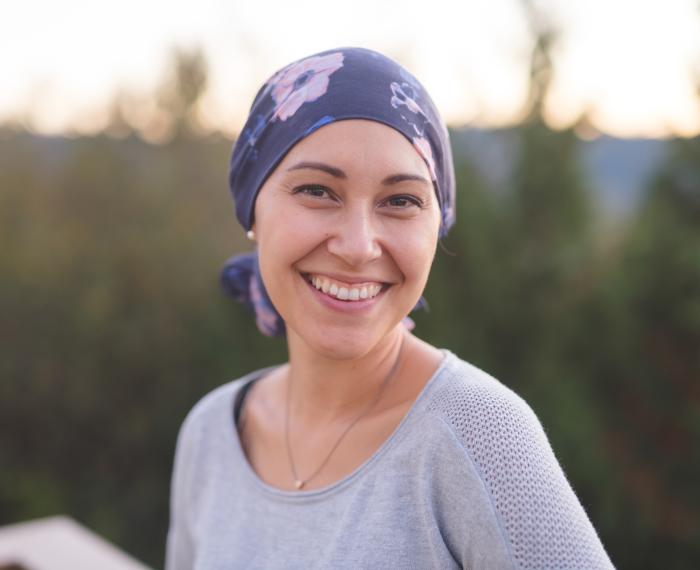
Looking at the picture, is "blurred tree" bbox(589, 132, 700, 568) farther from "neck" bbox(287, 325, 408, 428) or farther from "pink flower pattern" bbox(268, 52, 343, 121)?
"pink flower pattern" bbox(268, 52, 343, 121)

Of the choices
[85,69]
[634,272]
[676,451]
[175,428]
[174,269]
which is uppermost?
[85,69]

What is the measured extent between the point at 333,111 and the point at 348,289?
29 cm

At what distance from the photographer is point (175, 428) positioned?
20.6 ft

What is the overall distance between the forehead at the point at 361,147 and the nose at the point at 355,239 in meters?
0.08

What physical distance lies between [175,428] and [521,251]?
3138 millimetres

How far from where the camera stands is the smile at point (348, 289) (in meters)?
1.26

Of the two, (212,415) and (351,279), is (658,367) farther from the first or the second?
(351,279)

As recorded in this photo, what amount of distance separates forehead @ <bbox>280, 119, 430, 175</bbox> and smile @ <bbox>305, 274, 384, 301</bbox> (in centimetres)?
19

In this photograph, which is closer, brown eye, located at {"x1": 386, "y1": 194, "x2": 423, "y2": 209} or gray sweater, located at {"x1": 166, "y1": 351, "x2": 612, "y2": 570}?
gray sweater, located at {"x1": 166, "y1": 351, "x2": 612, "y2": 570}

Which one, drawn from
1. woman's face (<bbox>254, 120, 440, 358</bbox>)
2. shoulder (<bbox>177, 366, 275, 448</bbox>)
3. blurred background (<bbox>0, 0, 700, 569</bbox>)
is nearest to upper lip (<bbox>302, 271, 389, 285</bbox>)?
woman's face (<bbox>254, 120, 440, 358</bbox>)

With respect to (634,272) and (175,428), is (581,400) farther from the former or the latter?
(175,428)

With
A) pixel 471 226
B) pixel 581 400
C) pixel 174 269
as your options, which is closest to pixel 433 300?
pixel 471 226

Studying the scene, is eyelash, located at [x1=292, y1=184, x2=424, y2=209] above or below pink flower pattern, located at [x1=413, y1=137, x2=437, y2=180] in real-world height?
below

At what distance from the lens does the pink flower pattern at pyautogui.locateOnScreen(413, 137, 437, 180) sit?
126 centimetres
